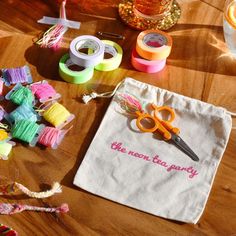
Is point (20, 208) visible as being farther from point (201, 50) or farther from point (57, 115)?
point (201, 50)

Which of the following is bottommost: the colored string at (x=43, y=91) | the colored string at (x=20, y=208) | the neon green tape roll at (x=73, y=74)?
the colored string at (x=20, y=208)

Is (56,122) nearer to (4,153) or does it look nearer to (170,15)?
(4,153)

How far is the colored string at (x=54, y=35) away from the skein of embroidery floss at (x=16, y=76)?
3.1 inches

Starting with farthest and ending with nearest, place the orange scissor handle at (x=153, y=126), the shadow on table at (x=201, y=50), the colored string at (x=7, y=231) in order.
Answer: the shadow on table at (x=201, y=50) < the orange scissor handle at (x=153, y=126) < the colored string at (x=7, y=231)

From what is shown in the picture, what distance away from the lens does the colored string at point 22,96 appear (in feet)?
2.57

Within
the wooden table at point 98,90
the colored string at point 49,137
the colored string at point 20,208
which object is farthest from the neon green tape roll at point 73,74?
the colored string at point 20,208

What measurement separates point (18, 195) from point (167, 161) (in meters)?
0.24

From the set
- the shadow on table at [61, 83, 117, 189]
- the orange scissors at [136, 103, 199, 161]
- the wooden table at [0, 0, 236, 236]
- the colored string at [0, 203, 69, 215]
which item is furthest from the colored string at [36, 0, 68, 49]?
the colored string at [0, 203, 69, 215]

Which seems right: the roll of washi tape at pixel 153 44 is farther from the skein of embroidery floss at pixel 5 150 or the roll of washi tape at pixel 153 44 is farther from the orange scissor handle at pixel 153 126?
the skein of embroidery floss at pixel 5 150

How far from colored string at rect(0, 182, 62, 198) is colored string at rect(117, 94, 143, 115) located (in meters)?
0.18

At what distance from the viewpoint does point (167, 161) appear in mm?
740

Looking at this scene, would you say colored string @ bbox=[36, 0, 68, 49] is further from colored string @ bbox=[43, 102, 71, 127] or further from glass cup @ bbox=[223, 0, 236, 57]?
glass cup @ bbox=[223, 0, 236, 57]

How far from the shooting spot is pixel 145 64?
84 centimetres

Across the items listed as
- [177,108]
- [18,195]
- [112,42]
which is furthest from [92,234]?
[112,42]
